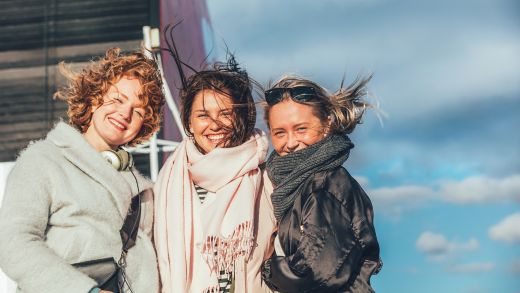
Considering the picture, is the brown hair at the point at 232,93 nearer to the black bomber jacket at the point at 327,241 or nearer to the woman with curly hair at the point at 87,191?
the woman with curly hair at the point at 87,191

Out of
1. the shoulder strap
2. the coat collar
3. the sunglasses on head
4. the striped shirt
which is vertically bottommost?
the striped shirt

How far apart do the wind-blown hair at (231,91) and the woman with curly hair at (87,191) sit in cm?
22

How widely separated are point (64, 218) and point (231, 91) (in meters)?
1.12

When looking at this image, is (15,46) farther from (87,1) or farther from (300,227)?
(300,227)

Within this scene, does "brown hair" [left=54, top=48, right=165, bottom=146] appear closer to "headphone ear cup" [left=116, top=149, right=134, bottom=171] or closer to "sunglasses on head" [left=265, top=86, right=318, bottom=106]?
"headphone ear cup" [left=116, top=149, right=134, bottom=171]

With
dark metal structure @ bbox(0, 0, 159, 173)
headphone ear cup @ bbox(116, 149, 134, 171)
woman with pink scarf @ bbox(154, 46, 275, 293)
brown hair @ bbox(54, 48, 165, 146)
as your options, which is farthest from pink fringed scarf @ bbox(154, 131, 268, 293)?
dark metal structure @ bbox(0, 0, 159, 173)

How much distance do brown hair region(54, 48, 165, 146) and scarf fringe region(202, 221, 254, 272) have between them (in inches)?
26.7

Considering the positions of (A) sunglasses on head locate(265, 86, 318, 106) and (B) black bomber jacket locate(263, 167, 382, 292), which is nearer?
(B) black bomber jacket locate(263, 167, 382, 292)

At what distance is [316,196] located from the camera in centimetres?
288

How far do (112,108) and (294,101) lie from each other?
0.88 metres

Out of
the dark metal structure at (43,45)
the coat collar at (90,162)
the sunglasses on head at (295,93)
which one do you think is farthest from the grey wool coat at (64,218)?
the dark metal structure at (43,45)

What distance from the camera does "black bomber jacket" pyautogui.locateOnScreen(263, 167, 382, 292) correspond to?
2.76m

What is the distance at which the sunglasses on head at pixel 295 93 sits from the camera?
3.22 meters

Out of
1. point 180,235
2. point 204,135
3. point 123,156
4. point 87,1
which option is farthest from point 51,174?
point 87,1
